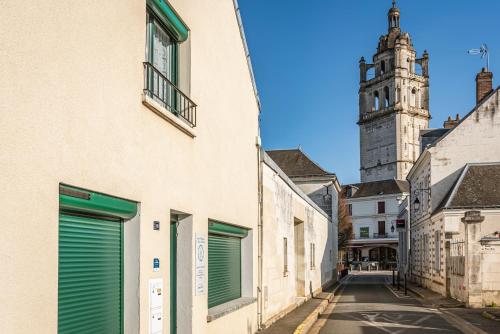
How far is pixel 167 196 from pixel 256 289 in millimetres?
5585

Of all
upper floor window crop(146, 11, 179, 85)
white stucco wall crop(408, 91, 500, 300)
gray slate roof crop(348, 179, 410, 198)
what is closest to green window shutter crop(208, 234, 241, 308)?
upper floor window crop(146, 11, 179, 85)

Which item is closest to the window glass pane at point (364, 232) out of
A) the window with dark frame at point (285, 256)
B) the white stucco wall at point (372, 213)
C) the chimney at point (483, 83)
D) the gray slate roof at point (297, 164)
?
the white stucco wall at point (372, 213)

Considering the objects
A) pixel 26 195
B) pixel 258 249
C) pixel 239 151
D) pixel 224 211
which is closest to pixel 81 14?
pixel 26 195

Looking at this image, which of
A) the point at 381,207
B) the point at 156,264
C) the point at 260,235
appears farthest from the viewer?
the point at 381,207

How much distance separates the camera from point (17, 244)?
3891 mm

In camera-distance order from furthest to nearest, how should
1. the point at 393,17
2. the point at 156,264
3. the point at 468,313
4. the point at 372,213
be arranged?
the point at 393,17 < the point at 372,213 < the point at 468,313 < the point at 156,264

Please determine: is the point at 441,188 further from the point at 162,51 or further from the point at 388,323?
the point at 162,51

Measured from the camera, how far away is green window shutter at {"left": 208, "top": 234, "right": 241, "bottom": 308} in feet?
30.4

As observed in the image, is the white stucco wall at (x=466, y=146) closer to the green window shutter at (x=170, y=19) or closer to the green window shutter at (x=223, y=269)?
the green window shutter at (x=223, y=269)

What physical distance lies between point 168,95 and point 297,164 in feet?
105

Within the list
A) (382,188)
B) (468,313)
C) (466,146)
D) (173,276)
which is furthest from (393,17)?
(173,276)

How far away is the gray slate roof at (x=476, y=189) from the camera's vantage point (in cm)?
2375

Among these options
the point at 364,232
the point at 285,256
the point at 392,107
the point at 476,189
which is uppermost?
the point at 392,107

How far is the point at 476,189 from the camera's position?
2461 cm
